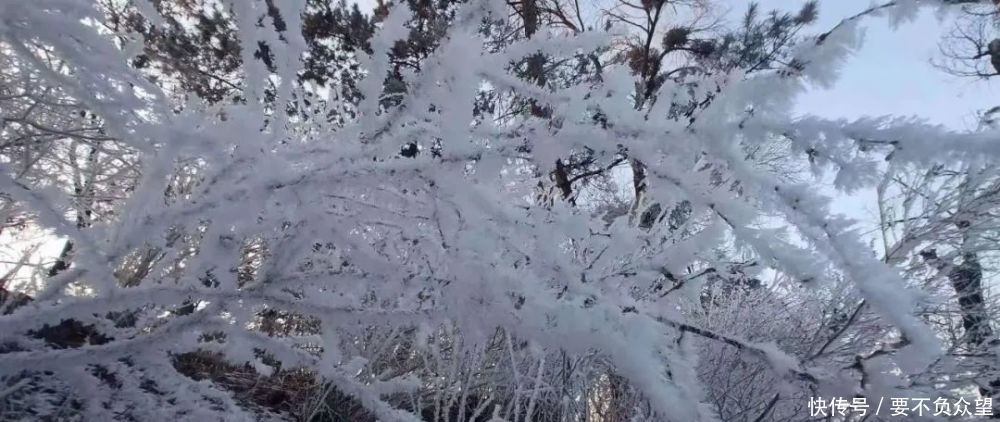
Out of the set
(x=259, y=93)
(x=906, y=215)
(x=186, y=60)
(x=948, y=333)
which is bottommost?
(x=259, y=93)

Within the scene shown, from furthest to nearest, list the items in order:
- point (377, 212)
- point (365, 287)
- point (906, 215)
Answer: point (906, 215)
point (377, 212)
point (365, 287)

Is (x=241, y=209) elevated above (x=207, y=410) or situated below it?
above

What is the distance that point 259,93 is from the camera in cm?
118

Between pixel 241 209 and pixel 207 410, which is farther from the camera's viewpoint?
pixel 207 410

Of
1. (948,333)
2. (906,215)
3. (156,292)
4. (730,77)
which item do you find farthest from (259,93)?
(948,333)

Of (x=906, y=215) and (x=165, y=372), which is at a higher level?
(x=906, y=215)

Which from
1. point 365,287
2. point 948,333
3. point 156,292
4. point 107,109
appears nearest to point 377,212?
point 365,287

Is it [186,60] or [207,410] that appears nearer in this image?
[207,410]

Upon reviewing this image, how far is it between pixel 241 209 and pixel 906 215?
10.7 feet

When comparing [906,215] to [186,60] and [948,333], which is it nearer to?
[948,333]

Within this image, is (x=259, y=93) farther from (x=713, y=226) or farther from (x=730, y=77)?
(x=713, y=226)

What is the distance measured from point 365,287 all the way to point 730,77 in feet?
2.46

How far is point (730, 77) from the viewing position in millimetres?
1100

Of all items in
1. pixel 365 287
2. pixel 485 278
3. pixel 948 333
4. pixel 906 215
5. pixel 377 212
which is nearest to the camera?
pixel 485 278
